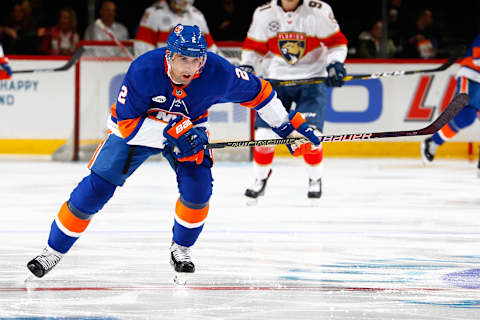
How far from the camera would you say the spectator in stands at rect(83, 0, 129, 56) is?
7758 millimetres

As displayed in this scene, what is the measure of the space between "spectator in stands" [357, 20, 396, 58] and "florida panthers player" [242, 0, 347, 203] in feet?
9.08

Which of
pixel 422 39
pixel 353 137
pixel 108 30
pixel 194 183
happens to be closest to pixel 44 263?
pixel 194 183

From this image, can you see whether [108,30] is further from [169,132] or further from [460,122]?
[169,132]

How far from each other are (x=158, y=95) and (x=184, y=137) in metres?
0.16

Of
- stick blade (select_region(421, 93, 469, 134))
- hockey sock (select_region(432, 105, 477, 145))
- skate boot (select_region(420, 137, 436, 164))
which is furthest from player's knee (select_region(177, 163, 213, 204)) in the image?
skate boot (select_region(420, 137, 436, 164))

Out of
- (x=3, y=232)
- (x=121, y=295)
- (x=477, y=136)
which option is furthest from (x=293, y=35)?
(x=477, y=136)

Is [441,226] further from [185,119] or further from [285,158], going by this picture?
[285,158]

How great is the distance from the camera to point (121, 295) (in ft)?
8.95

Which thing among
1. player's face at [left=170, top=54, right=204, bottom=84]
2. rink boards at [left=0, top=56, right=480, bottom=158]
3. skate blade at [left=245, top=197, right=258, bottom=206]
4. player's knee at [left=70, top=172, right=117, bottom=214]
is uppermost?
player's face at [left=170, top=54, right=204, bottom=84]

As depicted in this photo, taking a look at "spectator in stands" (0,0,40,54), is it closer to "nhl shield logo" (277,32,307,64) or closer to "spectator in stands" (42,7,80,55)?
"spectator in stands" (42,7,80,55)

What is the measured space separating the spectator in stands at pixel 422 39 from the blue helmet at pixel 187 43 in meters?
5.60

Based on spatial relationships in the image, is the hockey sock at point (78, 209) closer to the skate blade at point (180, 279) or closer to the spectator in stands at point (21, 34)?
the skate blade at point (180, 279)

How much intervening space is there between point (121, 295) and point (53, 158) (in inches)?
205

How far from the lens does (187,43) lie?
9.04 feet
